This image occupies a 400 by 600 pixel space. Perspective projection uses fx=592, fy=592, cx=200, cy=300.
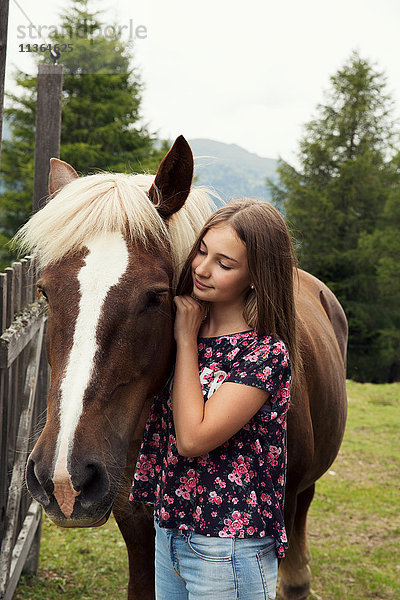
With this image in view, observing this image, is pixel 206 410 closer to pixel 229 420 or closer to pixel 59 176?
pixel 229 420

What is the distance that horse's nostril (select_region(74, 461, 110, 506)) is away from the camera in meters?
1.45

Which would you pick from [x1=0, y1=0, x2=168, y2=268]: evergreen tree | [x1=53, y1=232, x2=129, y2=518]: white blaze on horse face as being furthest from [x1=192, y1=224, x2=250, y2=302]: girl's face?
[x1=0, y1=0, x2=168, y2=268]: evergreen tree

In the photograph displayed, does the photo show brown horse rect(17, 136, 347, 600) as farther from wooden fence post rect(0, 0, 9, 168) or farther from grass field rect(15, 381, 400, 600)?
grass field rect(15, 381, 400, 600)

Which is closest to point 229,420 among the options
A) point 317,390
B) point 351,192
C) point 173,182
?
point 173,182

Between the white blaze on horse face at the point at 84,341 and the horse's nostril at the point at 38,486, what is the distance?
0.02 metres

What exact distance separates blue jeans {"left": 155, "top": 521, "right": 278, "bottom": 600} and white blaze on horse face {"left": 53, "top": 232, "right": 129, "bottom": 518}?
1.29ft

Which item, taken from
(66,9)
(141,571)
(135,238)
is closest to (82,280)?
(135,238)

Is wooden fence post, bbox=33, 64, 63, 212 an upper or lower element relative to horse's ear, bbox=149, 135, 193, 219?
upper

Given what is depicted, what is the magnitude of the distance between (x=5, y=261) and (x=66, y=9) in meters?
8.58

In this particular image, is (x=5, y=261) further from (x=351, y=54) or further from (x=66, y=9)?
(x=351, y=54)

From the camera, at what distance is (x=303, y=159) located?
25203 mm

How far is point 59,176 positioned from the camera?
2270mm

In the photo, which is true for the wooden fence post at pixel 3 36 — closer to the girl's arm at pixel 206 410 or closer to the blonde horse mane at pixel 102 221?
the blonde horse mane at pixel 102 221

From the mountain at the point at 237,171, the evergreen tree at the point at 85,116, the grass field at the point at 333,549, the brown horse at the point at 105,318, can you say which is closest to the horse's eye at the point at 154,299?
the brown horse at the point at 105,318
